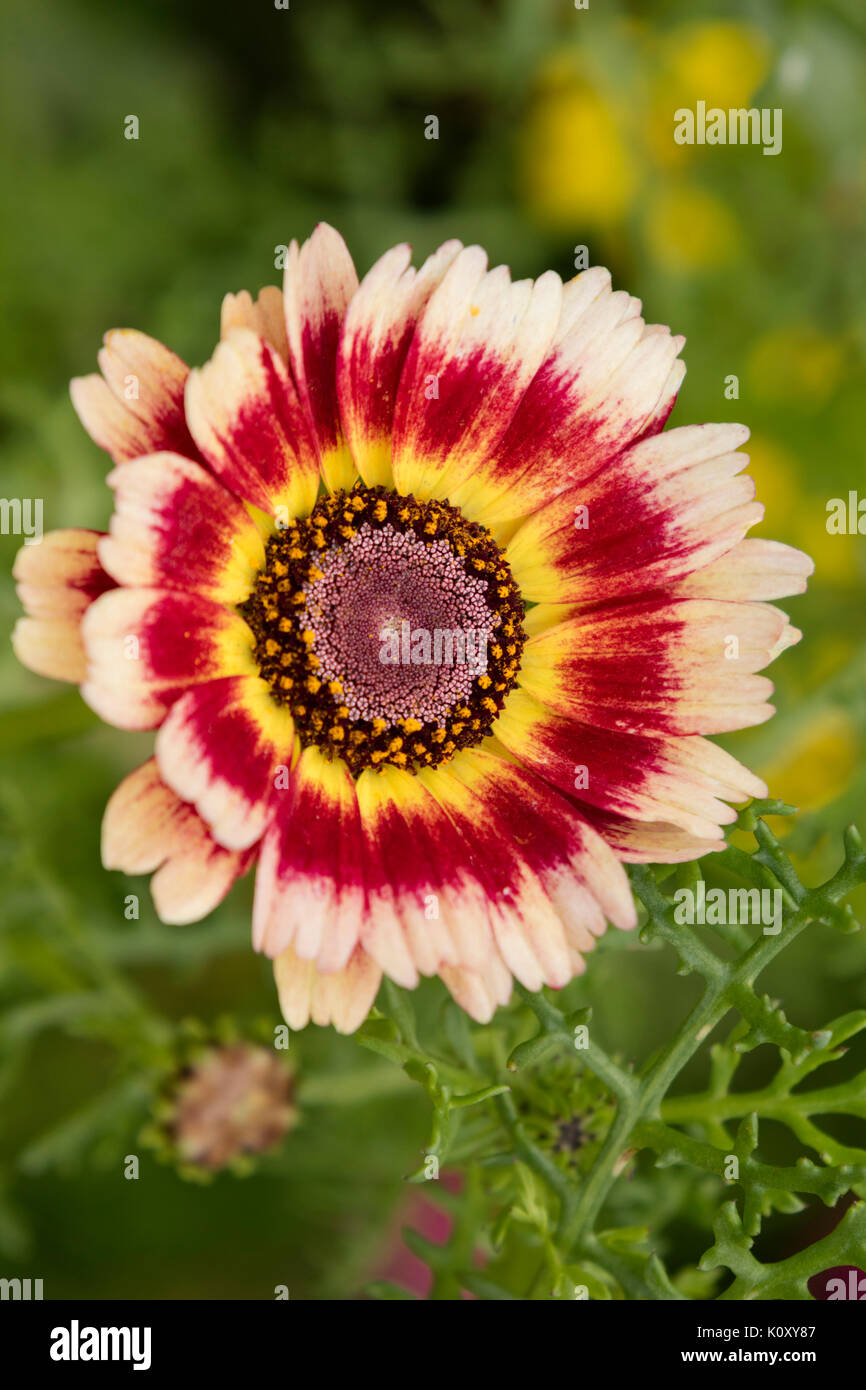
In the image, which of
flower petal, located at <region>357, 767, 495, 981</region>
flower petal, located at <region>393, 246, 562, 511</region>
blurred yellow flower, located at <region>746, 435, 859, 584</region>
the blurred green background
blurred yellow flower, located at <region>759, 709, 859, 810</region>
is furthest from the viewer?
blurred yellow flower, located at <region>746, 435, 859, 584</region>

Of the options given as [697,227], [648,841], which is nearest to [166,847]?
[648,841]

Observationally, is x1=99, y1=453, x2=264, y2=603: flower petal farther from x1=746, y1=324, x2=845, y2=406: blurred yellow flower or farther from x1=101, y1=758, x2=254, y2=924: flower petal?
x1=746, y1=324, x2=845, y2=406: blurred yellow flower

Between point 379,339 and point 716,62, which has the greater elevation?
point 716,62

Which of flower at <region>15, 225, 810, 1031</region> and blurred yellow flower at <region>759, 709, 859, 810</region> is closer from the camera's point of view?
flower at <region>15, 225, 810, 1031</region>

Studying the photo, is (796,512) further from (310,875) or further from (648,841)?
(310,875)

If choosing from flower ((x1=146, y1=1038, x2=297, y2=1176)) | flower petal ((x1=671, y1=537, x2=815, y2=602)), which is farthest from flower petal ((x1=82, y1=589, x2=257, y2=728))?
flower ((x1=146, y1=1038, x2=297, y2=1176))

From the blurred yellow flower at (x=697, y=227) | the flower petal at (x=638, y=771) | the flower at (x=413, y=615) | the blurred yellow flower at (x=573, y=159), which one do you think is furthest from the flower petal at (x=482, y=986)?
the blurred yellow flower at (x=573, y=159)
